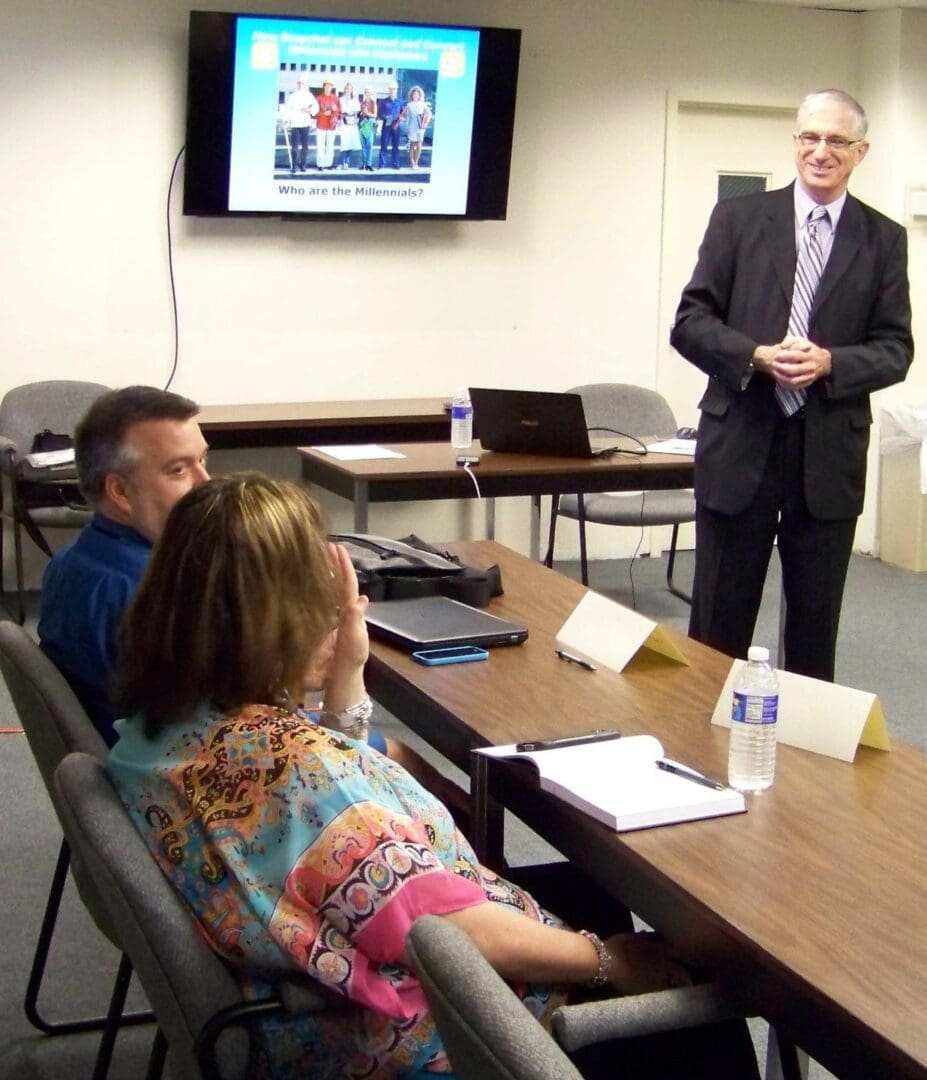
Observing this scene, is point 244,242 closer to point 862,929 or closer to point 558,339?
point 558,339

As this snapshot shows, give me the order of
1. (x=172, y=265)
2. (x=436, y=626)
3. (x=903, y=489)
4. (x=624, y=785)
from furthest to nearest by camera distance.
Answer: (x=903, y=489), (x=172, y=265), (x=436, y=626), (x=624, y=785)

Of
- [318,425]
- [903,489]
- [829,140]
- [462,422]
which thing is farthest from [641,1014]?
[903,489]

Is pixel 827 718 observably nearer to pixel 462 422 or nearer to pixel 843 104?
pixel 843 104

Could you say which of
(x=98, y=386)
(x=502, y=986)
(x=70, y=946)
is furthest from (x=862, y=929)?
(x=98, y=386)

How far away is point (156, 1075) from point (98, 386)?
3839 mm

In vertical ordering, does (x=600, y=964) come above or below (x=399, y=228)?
below

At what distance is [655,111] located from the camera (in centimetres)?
611

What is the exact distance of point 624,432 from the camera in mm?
5645

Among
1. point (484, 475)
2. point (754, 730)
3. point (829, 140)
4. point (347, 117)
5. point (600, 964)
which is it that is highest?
point (347, 117)

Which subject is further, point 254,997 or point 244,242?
point 244,242

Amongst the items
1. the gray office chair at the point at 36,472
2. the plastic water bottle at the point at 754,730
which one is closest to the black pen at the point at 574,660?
the plastic water bottle at the point at 754,730

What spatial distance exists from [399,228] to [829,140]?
297 cm

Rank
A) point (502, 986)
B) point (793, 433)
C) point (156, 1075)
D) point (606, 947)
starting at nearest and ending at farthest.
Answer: point (502, 986), point (606, 947), point (156, 1075), point (793, 433)

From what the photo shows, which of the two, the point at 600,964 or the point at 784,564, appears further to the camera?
the point at 784,564
